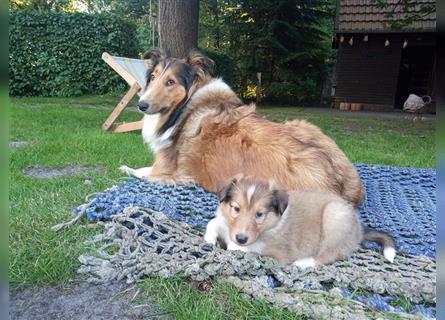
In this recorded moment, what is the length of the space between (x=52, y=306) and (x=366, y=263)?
1912 mm

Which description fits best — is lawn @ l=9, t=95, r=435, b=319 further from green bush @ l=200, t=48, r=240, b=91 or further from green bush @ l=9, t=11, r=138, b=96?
green bush @ l=200, t=48, r=240, b=91

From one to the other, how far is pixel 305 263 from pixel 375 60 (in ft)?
49.5

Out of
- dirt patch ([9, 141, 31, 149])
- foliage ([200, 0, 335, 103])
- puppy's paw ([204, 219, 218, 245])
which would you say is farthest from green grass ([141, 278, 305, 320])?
foliage ([200, 0, 335, 103])

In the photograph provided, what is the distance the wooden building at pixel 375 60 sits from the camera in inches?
569

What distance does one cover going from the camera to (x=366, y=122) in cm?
1142

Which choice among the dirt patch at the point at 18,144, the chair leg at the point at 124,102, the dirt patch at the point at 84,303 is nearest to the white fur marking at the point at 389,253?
the dirt patch at the point at 84,303

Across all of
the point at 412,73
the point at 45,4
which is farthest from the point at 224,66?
the point at 45,4

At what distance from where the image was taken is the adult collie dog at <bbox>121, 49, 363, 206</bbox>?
10.7 feet

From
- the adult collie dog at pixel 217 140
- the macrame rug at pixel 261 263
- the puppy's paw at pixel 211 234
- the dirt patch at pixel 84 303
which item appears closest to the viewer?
the dirt patch at pixel 84 303

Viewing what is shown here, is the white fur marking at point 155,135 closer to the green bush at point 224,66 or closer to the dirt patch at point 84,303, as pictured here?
the dirt patch at point 84,303

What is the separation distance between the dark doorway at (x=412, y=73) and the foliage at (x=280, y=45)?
3.57 meters

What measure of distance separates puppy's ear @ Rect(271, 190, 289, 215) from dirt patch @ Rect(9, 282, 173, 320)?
3.29ft

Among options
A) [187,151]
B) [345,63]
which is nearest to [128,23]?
→ [345,63]

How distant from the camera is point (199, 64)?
436 centimetres
